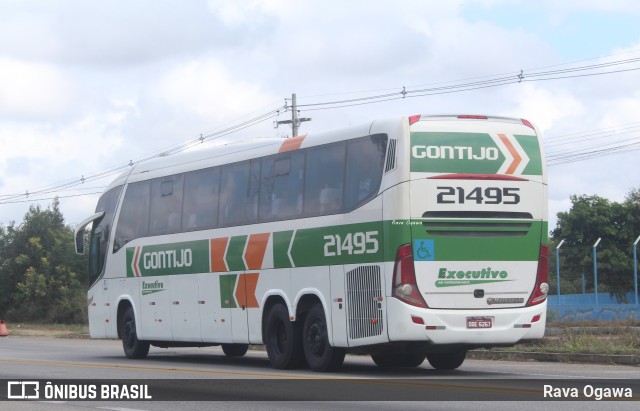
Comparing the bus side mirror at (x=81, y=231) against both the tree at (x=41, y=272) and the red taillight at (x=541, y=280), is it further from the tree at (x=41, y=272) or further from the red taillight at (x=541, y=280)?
the tree at (x=41, y=272)

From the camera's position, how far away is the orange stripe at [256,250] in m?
20.0

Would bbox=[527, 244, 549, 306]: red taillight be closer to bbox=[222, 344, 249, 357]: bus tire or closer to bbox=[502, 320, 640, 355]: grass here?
bbox=[502, 320, 640, 355]: grass

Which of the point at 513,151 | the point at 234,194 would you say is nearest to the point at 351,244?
the point at 513,151

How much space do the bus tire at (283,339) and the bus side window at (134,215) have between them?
197 inches

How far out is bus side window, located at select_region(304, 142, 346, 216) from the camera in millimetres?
18156

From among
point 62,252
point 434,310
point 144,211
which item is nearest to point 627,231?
point 62,252

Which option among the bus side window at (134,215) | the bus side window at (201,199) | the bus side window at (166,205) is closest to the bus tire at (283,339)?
the bus side window at (201,199)

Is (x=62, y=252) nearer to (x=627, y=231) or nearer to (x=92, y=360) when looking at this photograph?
(x=627, y=231)

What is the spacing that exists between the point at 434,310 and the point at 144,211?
355 inches

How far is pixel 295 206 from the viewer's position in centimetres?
1916

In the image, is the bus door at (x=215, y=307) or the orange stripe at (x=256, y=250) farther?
the bus door at (x=215, y=307)

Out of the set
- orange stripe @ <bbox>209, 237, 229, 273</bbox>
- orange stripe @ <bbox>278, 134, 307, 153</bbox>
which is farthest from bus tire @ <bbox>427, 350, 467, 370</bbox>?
orange stripe @ <bbox>209, 237, 229, 273</bbox>

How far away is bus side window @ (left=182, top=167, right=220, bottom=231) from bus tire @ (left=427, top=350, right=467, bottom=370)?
478cm

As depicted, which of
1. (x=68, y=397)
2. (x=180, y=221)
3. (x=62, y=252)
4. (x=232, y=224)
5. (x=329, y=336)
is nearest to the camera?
(x=68, y=397)
